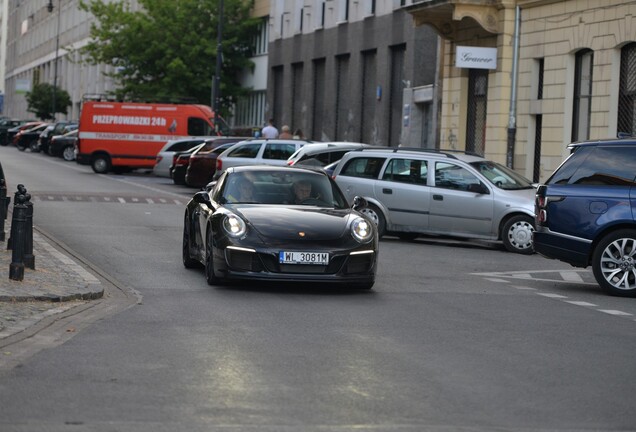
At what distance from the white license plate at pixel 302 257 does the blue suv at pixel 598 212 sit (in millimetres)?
3331

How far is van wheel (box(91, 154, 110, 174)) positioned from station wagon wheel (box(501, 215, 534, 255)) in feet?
96.7

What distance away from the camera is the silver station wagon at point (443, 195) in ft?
73.3

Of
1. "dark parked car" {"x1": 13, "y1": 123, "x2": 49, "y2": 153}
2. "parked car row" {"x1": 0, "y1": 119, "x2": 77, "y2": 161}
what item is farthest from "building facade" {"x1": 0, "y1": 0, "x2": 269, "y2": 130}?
"dark parked car" {"x1": 13, "y1": 123, "x2": 49, "y2": 153}

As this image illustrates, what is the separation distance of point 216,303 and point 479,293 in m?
3.36

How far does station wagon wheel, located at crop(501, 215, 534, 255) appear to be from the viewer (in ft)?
72.5

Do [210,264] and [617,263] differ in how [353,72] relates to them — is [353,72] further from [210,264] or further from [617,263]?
[210,264]

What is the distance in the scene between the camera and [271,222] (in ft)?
46.9

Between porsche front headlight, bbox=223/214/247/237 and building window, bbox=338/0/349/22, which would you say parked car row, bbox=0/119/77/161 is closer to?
building window, bbox=338/0/349/22

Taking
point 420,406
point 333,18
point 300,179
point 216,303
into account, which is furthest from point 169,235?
point 333,18

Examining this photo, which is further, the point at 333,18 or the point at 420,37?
the point at 333,18

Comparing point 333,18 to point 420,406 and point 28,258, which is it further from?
point 420,406

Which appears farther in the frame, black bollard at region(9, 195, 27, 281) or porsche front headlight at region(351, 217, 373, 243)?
porsche front headlight at region(351, 217, 373, 243)

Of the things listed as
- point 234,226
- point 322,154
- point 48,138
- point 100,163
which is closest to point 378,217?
point 322,154

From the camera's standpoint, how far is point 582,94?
106 feet
